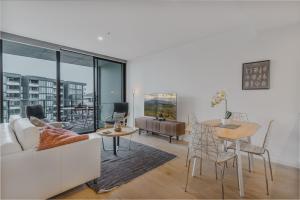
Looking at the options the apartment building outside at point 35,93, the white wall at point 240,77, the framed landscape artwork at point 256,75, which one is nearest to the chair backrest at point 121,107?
the apartment building outside at point 35,93

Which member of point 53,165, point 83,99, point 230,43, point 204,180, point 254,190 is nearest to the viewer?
point 53,165

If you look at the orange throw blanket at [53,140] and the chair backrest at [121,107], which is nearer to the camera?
the orange throw blanket at [53,140]

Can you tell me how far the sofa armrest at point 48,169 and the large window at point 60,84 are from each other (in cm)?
285

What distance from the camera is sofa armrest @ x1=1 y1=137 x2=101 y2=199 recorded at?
4.99 feet

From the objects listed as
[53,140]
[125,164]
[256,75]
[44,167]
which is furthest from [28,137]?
[256,75]

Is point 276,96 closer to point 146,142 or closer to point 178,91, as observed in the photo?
point 178,91

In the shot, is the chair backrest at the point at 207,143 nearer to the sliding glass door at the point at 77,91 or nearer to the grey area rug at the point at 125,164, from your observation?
the grey area rug at the point at 125,164

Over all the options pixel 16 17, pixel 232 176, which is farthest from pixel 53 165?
pixel 16 17

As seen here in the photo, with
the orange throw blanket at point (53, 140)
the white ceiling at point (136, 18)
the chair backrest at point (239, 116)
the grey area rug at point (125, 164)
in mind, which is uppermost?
the white ceiling at point (136, 18)

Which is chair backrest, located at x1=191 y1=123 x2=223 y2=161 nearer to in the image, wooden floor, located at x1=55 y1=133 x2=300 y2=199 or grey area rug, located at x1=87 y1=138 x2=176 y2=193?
wooden floor, located at x1=55 y1=133 x2=300 y2=199

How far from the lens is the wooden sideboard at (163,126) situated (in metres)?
4.02

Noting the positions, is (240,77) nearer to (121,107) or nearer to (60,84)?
(121,107)

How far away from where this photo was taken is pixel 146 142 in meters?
4.12

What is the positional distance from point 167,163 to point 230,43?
2768mm
